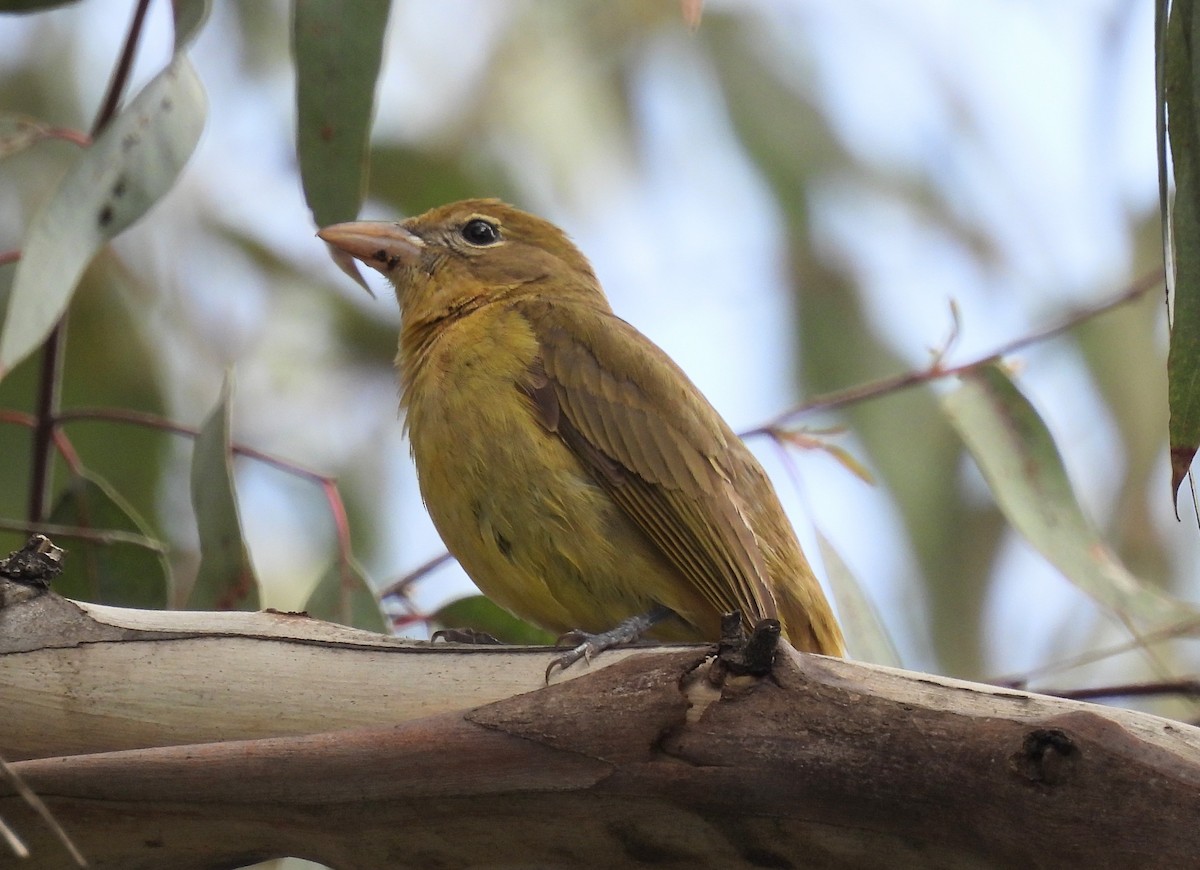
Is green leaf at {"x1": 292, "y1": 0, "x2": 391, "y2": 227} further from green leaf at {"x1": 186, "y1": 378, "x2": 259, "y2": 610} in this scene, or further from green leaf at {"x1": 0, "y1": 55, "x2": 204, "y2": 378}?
green leaf at {"x1": 186, "y1": 378, "x2": 259, "y2": 610}

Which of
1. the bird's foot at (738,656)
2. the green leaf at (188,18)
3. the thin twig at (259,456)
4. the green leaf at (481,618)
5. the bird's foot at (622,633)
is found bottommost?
the bird's foot at (738,656)

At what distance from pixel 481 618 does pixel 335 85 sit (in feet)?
5.02

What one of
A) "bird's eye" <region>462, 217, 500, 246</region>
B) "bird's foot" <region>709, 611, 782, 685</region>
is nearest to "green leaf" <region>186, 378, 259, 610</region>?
"bird's eye" <region>462, 217, 500, 246</region>

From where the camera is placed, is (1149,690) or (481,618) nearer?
(1149,690)

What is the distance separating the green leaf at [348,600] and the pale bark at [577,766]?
1.20 metres

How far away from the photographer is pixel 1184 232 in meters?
2.44

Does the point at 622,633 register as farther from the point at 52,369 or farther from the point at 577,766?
the point at 52,369

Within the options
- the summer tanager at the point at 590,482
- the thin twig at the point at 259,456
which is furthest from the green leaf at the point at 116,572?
the summer tanager at the point at 590,482

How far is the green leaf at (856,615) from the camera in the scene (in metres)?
4.02

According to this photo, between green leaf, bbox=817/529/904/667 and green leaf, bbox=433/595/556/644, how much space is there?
0.84m

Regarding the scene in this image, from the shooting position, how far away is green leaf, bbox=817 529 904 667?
402 centimetres

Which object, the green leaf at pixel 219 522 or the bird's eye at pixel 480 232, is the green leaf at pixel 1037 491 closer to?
the bird's eye at pixel 480 232

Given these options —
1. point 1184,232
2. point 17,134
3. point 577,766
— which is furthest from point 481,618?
point 1184,232

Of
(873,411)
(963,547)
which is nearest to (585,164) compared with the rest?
(873,411)
